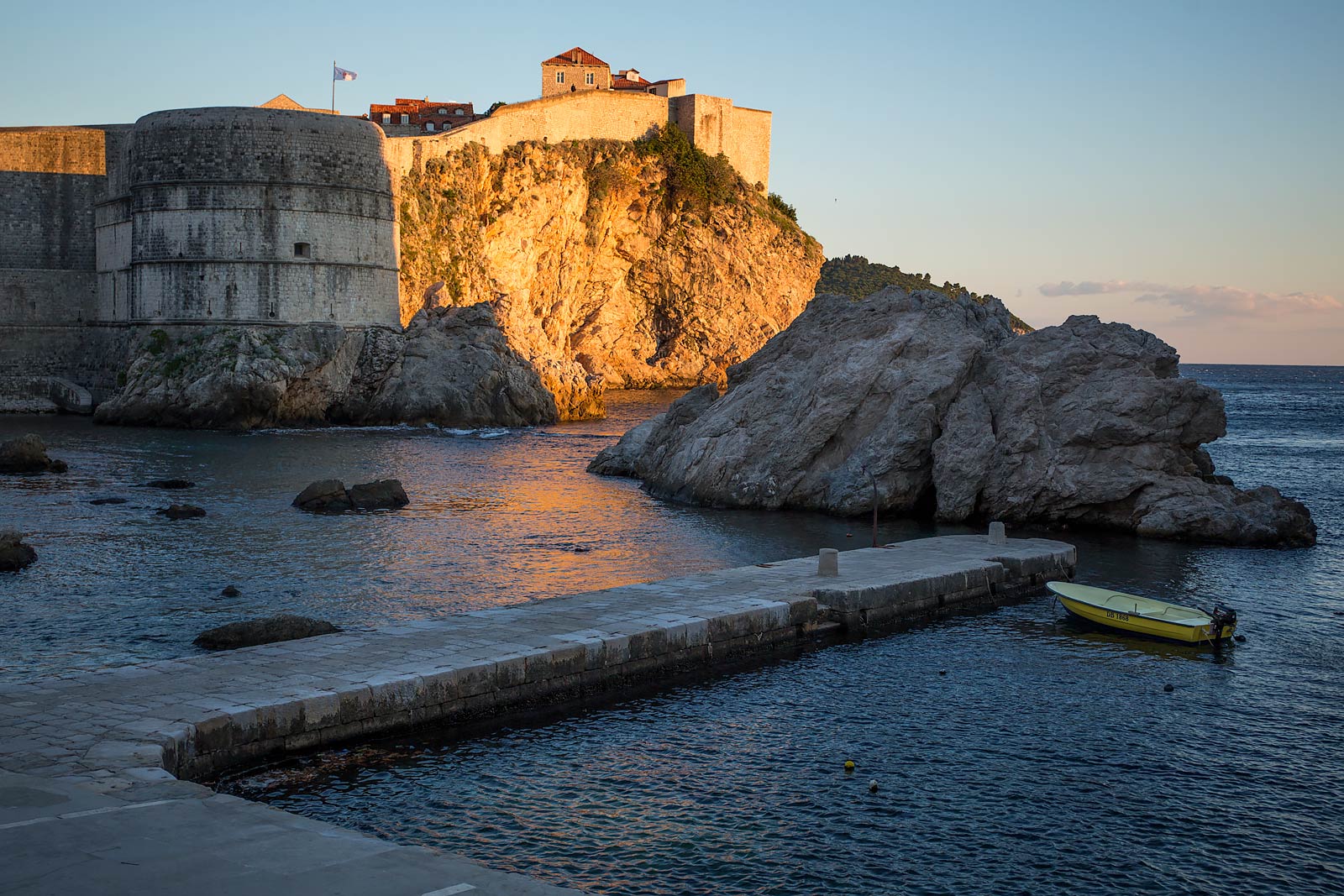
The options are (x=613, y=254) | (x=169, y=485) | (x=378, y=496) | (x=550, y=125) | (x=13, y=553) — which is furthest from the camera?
(x=613, y=254)

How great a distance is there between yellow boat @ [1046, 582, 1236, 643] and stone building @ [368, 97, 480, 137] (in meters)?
60.8

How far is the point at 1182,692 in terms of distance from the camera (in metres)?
11.9

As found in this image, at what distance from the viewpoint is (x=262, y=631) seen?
12102 millimetres

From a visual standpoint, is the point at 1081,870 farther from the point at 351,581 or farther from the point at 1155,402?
the point at 1155,402

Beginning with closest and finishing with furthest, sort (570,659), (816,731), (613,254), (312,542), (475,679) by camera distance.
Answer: (475,679) < (816,731) < (570,659) < (312,542) < (613,254)

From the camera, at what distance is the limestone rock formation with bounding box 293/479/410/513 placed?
23.0 meters

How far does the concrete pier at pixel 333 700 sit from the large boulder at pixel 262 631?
0.84 meters

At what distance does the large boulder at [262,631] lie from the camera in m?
12.0

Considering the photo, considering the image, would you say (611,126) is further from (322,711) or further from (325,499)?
(322,711)

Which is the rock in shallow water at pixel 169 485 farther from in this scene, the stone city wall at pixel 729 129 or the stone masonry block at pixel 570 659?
the stone city wall at pixel 729 129

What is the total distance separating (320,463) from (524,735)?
22.6m

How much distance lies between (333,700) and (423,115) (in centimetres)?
6739

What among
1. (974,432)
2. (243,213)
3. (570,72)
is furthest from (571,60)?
(974,432)

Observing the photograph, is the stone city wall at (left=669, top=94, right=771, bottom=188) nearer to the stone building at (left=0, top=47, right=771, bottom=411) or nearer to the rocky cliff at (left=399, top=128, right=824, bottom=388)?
the rocky cliff at (left=399, top=128, right=824, bottom=388)
